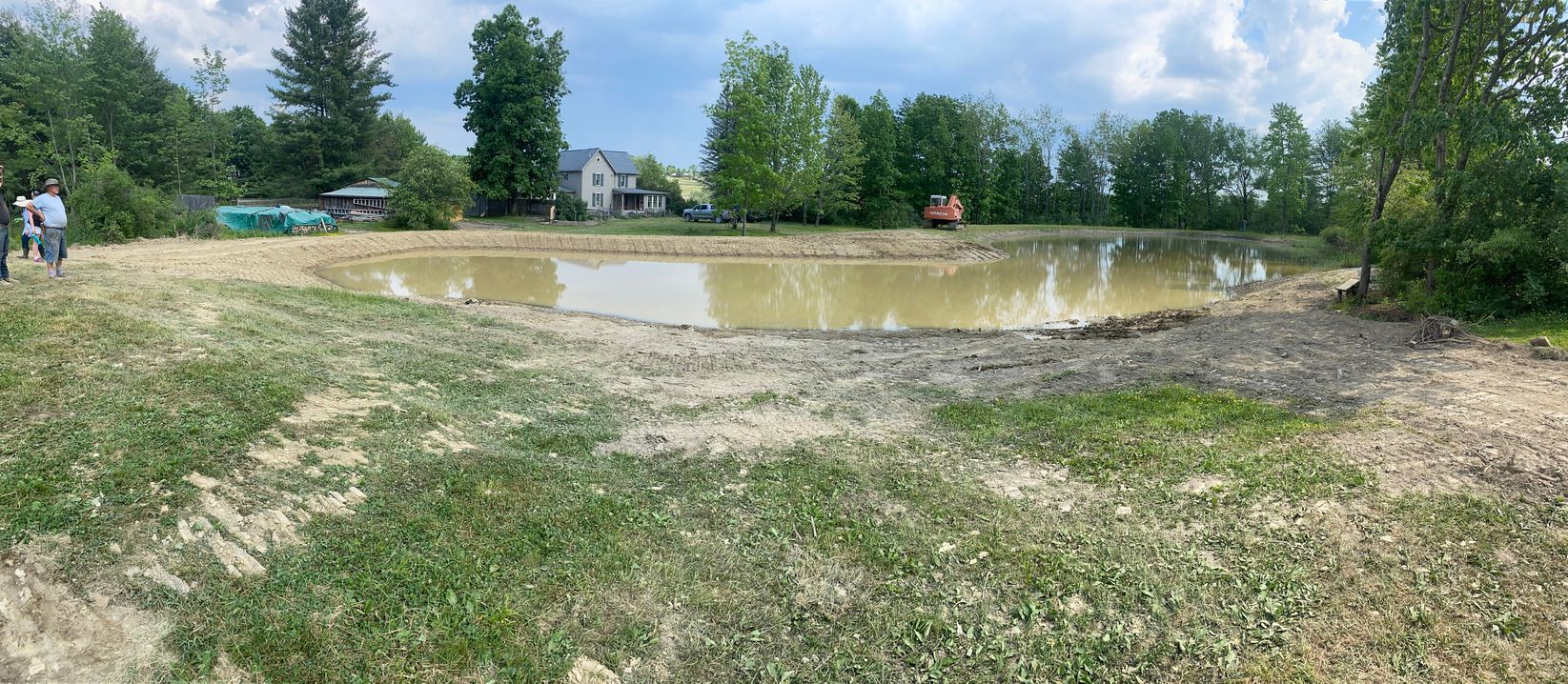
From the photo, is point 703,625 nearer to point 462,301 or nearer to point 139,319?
point 139,319

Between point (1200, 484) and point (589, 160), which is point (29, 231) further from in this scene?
point (589, 160)

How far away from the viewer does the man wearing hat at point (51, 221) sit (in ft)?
39.9

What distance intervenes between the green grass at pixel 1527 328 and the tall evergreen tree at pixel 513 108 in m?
46.3

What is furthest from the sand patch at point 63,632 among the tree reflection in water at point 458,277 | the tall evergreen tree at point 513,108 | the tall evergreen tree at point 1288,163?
the tall evergreen tree at point 1288,163

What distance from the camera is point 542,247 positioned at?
37.7m

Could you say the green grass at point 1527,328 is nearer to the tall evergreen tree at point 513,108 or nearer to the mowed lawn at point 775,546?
the mowed lawn at point 775,546

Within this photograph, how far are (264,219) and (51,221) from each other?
77.8 feet

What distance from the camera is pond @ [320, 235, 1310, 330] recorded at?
20.0 m

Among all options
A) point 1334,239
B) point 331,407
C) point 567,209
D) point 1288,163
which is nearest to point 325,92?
point 567,209

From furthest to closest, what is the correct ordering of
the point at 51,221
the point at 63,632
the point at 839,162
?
the point at 839,162
the point at 51,221
the point at 63,632

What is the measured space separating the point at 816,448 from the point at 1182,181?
80362mm

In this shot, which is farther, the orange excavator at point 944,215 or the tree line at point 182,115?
the orange excavator at point 944,215

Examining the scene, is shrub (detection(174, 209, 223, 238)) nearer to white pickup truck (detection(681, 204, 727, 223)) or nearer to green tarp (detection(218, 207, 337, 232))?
green tarp (detection(218, 207, 337, 232))

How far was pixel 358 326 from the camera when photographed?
11.5 m
